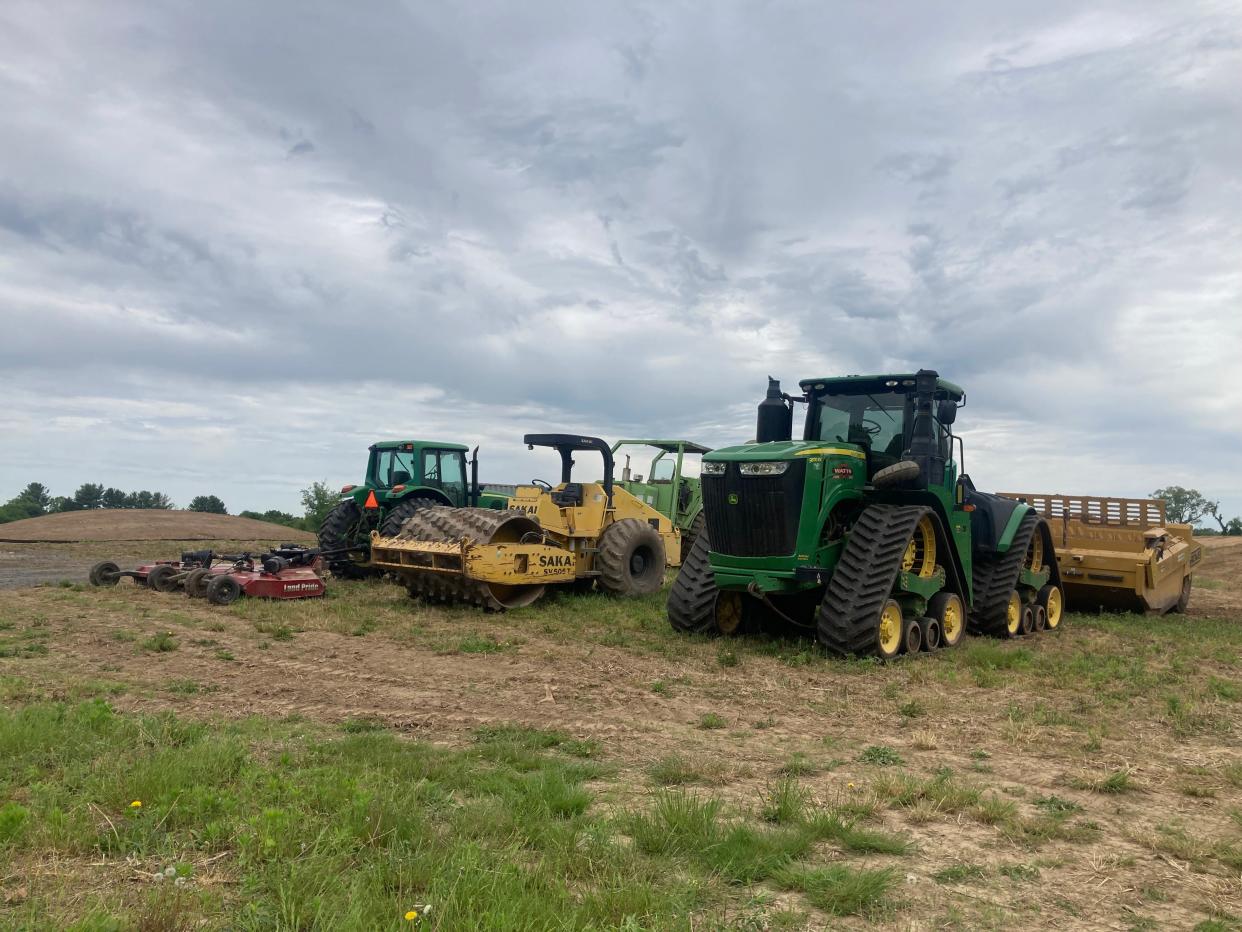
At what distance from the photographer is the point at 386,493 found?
51.8 feet

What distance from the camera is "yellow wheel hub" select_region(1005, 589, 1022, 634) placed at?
38.1ft

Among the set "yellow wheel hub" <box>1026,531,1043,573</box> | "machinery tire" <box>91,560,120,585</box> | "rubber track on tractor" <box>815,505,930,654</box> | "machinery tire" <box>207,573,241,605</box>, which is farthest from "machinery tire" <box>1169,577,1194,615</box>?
"machinery tire" <box>91,560,120,585</box>

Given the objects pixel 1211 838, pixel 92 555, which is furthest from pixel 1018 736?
pixel 92 555

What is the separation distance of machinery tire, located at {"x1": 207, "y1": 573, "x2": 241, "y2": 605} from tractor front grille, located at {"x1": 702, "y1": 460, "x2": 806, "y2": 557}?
7.15 m

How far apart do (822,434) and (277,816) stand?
8239mm

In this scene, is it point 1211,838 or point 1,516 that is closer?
point 1211,838

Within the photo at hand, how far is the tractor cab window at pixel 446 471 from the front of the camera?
16.2 meters

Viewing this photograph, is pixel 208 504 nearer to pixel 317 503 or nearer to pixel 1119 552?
pixel 317 503

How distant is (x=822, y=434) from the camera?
1084cm

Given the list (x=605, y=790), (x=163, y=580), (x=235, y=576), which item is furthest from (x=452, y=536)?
(x=605, y=790)

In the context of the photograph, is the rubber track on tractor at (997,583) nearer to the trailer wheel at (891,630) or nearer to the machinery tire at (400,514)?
the trailer wheel at (891,630)

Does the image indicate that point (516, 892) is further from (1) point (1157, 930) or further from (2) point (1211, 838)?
(2) point (1211, 838)

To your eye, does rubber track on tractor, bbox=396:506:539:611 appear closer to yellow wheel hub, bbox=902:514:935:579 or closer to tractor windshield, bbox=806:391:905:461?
tractor windshield, bbox=806:391:905:461

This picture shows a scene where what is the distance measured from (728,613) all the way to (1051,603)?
5.46 meters
